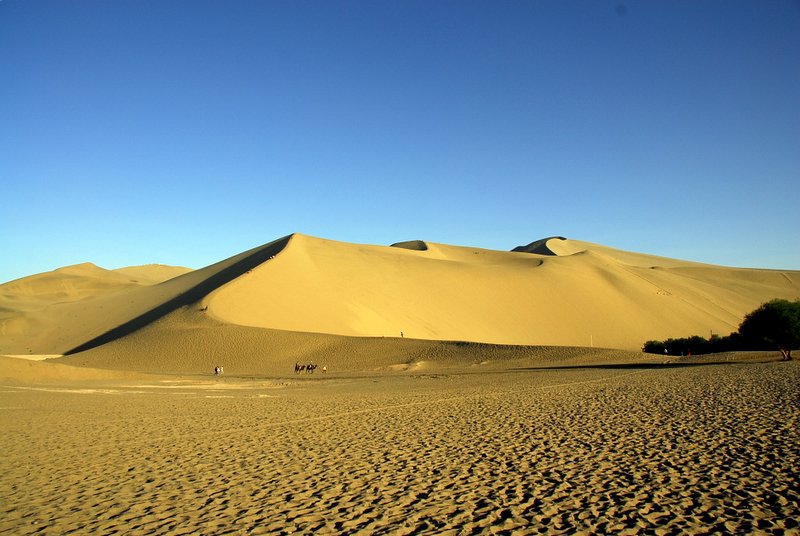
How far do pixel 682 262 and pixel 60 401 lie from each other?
140779mm

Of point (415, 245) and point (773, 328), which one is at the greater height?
point (415, 245)

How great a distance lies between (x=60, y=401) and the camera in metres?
19.0

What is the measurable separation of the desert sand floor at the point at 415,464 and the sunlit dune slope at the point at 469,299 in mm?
31485

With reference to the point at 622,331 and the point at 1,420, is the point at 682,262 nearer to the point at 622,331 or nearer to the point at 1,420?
the point at 622,331

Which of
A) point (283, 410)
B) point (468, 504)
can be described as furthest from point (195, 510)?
point (283, 410)

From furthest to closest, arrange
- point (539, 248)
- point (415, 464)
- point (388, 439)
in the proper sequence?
point (539, 248)
point (388, 439)
point (415, 464)

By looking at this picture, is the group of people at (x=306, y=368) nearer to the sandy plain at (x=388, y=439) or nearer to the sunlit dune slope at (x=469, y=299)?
the sandy plain at (x=388, y=439)

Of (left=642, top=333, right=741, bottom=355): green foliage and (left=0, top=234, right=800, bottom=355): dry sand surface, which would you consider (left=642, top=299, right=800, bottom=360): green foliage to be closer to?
(left=642, top=333, right=741, bottom=355): green foliage

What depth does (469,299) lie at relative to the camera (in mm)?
A: 61812

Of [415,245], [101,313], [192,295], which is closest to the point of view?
[192,295]

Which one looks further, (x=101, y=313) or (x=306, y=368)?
(x=101, y=313)

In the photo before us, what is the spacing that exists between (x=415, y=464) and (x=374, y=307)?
4491cm

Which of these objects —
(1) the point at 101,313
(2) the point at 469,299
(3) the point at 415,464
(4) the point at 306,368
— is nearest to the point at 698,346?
(2) the point at 469,299

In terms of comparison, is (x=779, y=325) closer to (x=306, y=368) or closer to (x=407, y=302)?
(x=306, y=368)
